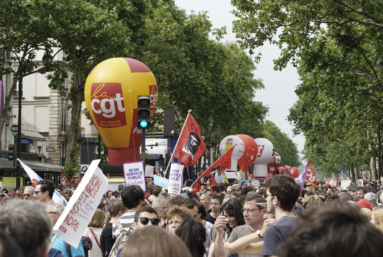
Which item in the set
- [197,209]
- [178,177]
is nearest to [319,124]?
[178,177]

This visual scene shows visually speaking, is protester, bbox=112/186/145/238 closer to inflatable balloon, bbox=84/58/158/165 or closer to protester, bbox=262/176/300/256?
protester, bbox=262/176/300/256

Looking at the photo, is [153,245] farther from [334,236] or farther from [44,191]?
[44,191]

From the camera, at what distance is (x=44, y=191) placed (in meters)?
7.20

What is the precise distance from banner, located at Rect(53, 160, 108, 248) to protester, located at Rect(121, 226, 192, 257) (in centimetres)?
239

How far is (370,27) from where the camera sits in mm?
19609

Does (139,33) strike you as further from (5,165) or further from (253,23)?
(253,23)

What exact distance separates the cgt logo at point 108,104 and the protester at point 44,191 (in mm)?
13199

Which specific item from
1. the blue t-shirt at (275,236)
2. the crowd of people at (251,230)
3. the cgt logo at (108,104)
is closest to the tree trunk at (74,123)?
the cgt logo at (108,104)

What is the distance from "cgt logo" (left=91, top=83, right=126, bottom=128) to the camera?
67.0 feet

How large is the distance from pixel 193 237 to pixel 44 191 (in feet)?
11.2

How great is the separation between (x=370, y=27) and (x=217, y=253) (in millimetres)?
16693

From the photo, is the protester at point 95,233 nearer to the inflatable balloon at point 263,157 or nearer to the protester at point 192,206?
the protester at point 192,206

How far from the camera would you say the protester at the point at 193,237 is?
4.40 metres

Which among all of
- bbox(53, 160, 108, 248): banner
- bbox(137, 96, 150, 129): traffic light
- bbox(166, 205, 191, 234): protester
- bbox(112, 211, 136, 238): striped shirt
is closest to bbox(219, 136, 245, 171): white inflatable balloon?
bbox(137, 96, 150, 129): traffic light
